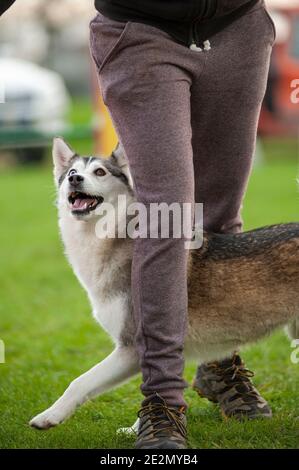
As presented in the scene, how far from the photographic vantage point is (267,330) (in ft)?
12.0

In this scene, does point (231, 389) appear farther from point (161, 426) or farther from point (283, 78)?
point (283, 78)

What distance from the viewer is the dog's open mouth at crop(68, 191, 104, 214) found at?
3.69 meters

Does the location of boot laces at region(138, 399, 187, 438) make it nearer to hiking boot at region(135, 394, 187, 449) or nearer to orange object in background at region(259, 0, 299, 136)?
hiking boot at region(135, 394, 187, 449)

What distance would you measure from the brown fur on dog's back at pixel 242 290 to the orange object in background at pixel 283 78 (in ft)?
42.1

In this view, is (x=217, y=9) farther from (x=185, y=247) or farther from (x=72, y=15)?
(x=72, y=15)

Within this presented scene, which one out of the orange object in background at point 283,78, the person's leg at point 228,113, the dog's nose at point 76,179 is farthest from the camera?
the orange object in background at point 283,78

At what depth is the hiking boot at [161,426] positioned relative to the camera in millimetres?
3166

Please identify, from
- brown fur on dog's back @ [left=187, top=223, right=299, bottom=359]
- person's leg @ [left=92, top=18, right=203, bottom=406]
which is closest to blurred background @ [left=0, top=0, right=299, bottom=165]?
brown fur on dog's back @ [left=187, top=223, right=299, bottom=359]

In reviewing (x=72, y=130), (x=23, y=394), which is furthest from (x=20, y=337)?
(x=72, y=130)

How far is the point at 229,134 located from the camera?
3.60 m

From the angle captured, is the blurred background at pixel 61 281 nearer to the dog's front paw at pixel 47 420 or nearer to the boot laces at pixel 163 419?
the dog's front paw at pixel 47 420

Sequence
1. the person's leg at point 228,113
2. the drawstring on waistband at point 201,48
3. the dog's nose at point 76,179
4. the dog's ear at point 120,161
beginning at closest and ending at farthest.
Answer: the drawstring on waistband at point 201,48, the person's leg at point 228,113, the dog's nose at point 76,179, the dog's ear at point 120,161

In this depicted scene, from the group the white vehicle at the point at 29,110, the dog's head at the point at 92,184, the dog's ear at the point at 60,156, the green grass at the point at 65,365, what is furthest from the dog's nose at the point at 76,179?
the white vehicle at the point at 29,110

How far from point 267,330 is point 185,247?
624 mm
